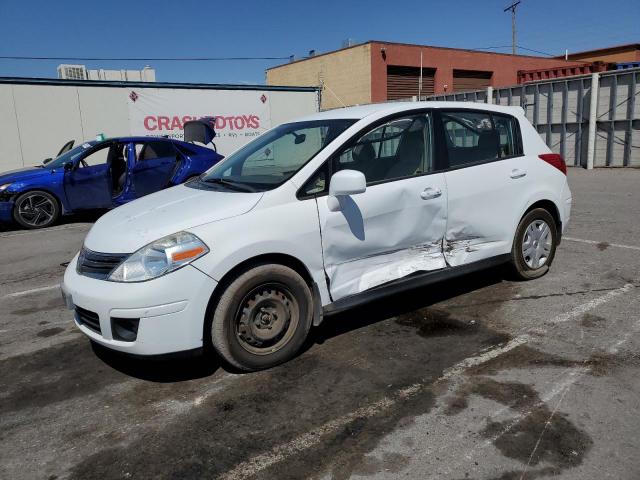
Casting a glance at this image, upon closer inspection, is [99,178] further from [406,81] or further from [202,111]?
[406,81]

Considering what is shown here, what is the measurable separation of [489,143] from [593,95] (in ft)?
41.6

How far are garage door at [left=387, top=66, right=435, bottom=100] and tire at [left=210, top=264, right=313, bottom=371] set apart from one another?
2918 centimetres

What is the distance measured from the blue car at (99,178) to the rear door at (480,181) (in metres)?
5.92

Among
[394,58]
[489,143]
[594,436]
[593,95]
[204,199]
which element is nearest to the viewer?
[594,436]

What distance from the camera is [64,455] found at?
8.89 feet

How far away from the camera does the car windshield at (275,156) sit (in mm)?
3750

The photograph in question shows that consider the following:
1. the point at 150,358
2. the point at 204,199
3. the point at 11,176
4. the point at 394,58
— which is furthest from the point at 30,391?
the point at 394,58

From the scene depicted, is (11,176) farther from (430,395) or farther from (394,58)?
(394,58)

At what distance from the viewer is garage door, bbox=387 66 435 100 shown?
31.3 metres

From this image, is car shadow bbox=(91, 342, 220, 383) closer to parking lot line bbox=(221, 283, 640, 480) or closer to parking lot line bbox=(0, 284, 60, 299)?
parking lot line bbox=(221, 283, 640, 480)

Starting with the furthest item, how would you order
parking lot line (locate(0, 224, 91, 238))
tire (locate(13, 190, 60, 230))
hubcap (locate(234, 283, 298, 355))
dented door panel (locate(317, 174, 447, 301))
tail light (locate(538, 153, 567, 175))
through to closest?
tire (locate(13, 190, 60, 230))
parking lot line (locate(0, 224, 91, 238))
tail light (locate(538, 153, 567, 175))
dented door panel (locate(317, 174, 447, 301))
hubcap (locate(234, 283, 298, 355))

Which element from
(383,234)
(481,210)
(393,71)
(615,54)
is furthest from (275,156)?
(615,54)

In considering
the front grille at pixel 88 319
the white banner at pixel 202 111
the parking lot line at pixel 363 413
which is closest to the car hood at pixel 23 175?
the white banner at pixel 202 111

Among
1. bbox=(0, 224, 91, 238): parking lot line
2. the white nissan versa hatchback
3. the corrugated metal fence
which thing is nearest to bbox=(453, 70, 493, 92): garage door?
the corrugated metal fence
